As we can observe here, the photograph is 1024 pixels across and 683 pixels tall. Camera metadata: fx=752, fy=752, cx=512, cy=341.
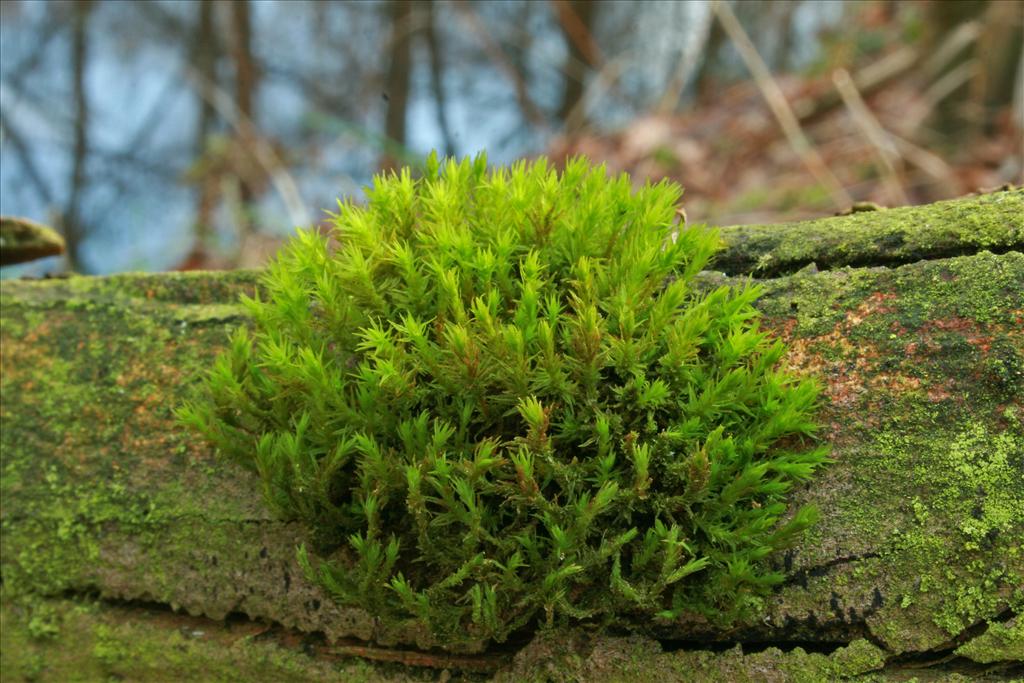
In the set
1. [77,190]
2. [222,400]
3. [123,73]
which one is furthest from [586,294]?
[123,73]

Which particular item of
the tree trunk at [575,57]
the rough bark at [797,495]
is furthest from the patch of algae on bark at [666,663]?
the tree trunk at [575,57]

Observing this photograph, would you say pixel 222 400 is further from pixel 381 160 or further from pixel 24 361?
pixel 381 160

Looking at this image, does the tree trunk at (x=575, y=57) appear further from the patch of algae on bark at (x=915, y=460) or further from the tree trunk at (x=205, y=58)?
the patch of algae on bark at (x=915, y=460)

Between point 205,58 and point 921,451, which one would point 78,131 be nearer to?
point 205,58

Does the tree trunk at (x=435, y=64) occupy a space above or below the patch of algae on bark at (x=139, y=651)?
above

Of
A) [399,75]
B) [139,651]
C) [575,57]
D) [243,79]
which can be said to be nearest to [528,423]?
[139,651]
